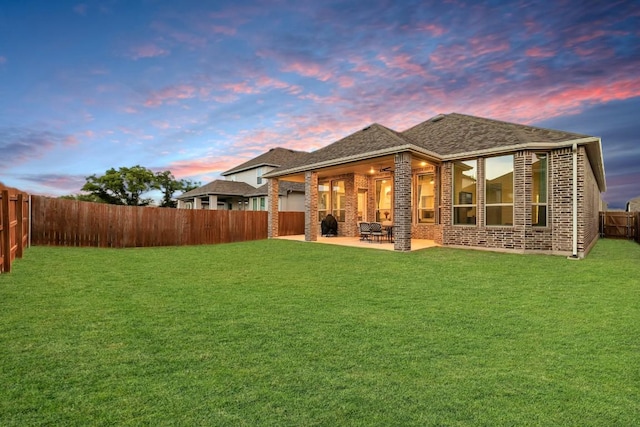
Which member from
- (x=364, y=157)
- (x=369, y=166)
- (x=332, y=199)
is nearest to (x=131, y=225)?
(x=332, y=199)

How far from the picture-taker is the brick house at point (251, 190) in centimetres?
2531

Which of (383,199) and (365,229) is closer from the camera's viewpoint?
(365,229)

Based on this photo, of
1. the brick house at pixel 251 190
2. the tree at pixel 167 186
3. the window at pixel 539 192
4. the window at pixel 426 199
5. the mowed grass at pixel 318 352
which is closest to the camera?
the mowed grass at pixel 318 352

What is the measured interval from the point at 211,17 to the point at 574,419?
1347 centimetres

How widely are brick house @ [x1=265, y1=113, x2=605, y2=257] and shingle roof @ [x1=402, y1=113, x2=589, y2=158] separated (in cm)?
4

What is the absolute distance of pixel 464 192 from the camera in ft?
39.3

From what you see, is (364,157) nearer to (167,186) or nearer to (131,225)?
(131,225)

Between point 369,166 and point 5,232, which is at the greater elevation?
point 369,166

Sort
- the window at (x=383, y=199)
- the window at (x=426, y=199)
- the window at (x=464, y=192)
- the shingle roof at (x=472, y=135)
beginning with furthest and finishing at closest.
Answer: the window at (x=383, y=199), the window at (x=426, y=199), the window at (x=464, y=192), the shingle roof at (x=472, y=135)

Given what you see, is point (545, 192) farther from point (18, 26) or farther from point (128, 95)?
point (18, 26)

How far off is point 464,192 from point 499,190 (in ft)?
4.08

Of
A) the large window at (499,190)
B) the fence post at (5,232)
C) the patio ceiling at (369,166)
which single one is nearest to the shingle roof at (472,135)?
the large window at (499,190)

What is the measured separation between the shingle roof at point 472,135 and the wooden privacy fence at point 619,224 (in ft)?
40.5

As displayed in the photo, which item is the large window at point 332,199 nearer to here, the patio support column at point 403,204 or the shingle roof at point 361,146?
the shingle roof at point 361,146
